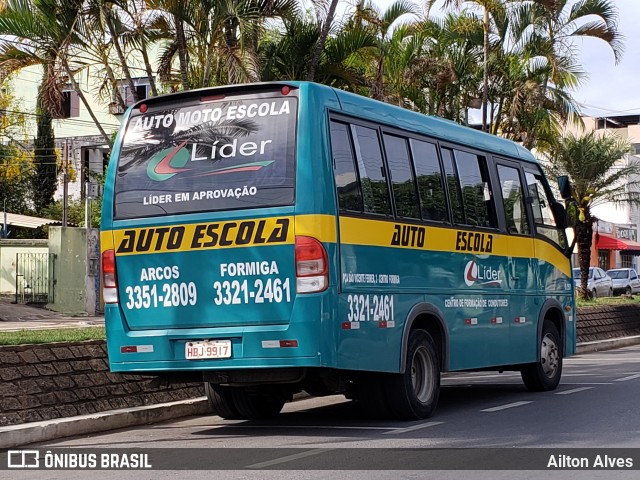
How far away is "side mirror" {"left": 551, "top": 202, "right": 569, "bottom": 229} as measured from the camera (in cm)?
1509

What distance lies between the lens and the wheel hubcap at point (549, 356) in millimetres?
14438

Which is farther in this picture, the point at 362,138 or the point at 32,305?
the point at 32,305

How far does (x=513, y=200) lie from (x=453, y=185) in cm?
196

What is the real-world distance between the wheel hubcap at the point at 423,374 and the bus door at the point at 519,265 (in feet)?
7.57

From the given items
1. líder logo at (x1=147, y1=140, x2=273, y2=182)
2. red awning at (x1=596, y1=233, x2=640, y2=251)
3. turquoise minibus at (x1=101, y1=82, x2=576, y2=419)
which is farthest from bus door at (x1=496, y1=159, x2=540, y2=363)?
red awning at (x1=596, y1=233, x2=640, y2=251)

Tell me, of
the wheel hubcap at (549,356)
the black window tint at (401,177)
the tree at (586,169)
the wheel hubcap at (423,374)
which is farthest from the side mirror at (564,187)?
the tree at (586,169)

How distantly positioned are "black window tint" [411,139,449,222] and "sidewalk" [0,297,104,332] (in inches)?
553

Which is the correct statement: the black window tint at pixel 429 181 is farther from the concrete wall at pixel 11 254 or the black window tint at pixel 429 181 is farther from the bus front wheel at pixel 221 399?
the concrete wall at pixel 11 254

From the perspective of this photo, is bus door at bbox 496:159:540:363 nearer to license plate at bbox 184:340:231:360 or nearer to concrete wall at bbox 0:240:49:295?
license plate at bbox 184:340:231:360

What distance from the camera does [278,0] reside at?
53.8 feet

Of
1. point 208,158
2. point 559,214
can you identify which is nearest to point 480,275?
point 559,214

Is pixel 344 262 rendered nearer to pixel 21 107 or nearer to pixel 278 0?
pixel 278 0

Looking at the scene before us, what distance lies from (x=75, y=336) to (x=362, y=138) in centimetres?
497

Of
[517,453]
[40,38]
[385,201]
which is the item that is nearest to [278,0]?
[40,38]
